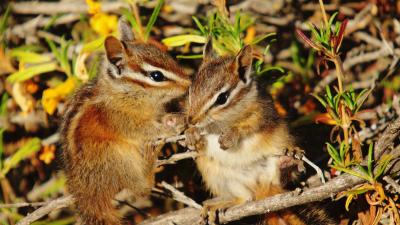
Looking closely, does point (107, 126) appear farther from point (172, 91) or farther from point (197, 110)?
point (197, 110)

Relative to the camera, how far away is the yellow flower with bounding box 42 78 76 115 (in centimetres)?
455

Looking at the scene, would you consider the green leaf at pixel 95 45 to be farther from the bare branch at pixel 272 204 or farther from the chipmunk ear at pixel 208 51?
the bare branch at pixel 272 204

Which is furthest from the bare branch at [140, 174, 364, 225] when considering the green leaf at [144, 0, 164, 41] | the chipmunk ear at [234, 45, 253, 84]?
the green leaf at [144, 0, 164, 41]

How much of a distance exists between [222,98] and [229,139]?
26 cm

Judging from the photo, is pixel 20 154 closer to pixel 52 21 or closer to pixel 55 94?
pixel 55 94

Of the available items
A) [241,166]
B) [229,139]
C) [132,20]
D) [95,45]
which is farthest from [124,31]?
[241,166]

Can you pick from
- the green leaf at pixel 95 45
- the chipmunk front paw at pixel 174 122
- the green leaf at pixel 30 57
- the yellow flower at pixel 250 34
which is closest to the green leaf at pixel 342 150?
the chipmunk front paw at pixel 174 122

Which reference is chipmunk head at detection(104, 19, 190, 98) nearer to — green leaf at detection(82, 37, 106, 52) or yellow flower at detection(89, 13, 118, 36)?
green leaf at detection(82, 37, 106, 52)

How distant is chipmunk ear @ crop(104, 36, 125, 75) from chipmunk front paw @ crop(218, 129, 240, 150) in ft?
2.71

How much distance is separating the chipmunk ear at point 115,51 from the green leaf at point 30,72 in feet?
2.88

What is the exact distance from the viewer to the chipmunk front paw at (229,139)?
3.64 m

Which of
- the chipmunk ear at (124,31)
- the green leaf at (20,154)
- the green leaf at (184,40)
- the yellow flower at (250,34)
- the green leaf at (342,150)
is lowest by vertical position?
the green leaf at (20,154)

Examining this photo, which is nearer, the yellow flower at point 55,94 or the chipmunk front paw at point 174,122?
the chipmunk front paw at point 174,122

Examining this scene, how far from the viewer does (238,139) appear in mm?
3732
